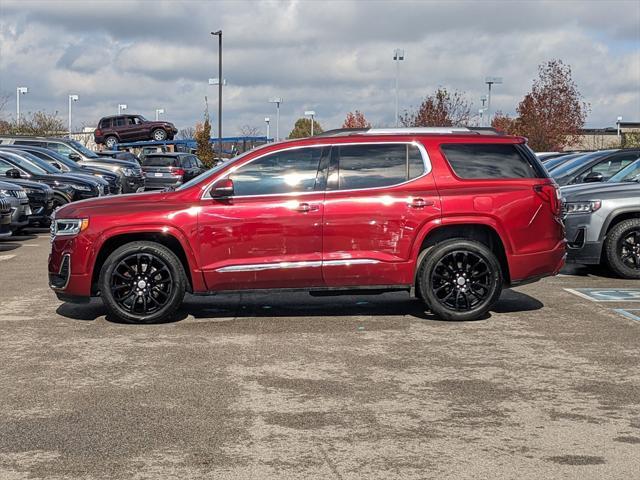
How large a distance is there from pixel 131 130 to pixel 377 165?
155ft

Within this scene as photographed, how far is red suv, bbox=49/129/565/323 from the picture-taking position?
340 inches

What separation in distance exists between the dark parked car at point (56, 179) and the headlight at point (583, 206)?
1227 centimetres

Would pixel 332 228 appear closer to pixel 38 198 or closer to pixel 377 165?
pixel 377 165

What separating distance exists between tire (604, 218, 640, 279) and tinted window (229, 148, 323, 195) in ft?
15.9

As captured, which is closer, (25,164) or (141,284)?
(141,284)

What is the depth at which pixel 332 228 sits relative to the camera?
8633mm

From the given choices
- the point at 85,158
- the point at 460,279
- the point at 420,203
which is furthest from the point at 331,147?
the point at 85,158

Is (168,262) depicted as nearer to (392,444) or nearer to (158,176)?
(392,444)

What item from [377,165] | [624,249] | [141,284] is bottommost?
[141,284]

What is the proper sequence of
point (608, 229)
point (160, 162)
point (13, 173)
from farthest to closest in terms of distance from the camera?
point (160, 162)
point (13, 173)
point (608, 229)

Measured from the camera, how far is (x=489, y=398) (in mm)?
6070

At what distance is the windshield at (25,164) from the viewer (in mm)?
21406

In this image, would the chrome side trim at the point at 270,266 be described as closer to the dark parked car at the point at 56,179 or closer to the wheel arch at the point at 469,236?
the wheel arch at the point at 469,236

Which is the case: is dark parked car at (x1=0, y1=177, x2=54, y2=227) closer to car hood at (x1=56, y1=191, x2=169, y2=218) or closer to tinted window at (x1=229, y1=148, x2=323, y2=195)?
car hood at (x1=56, y1=191, x2=169, y2=218)
